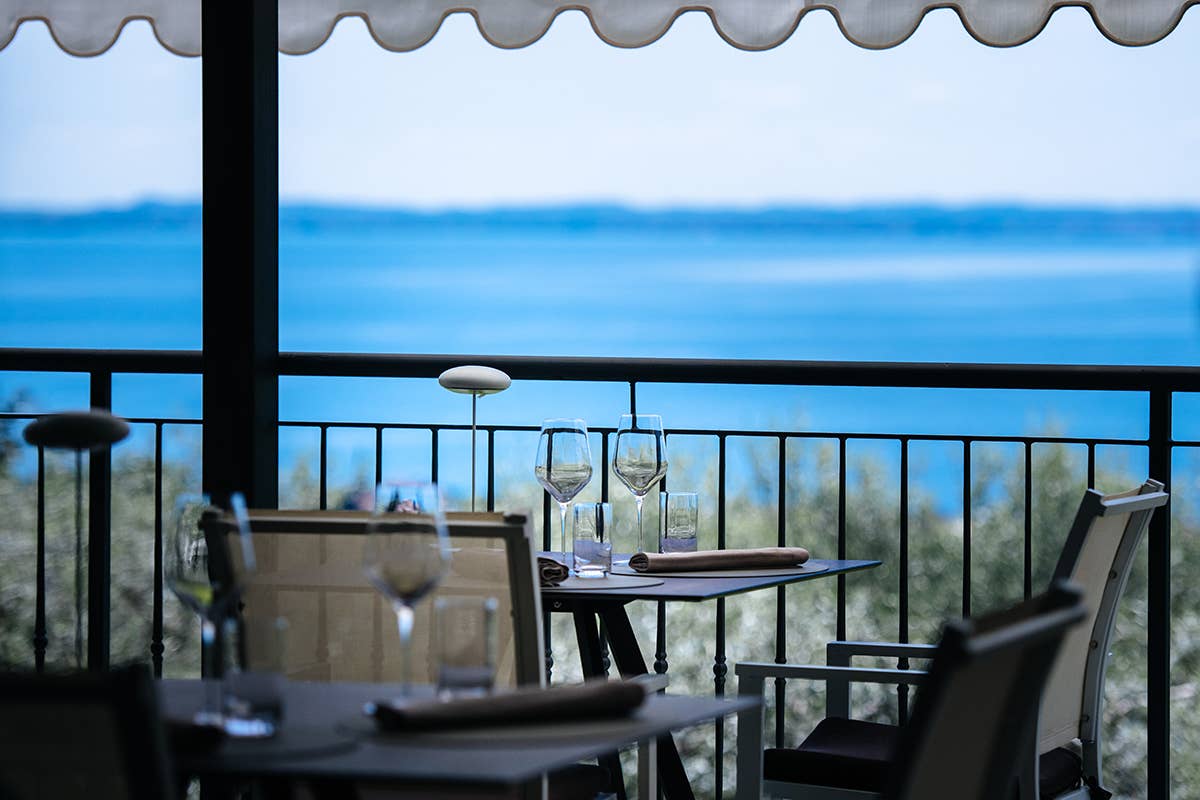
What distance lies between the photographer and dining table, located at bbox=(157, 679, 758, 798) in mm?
1232

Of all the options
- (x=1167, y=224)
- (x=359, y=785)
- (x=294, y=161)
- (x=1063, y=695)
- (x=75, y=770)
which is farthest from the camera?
(x=294, y=161)

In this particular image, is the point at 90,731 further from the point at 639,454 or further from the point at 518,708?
the point at 639,454

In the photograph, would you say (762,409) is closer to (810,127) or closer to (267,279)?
(810,127)

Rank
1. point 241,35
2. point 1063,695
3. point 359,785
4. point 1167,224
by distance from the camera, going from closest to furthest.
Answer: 1. point 359,785
2. point 1063,695
3. point 241,35
4. point 1167,224

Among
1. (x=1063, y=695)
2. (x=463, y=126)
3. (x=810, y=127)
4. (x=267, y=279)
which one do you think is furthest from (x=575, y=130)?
(x=1063, y=695)

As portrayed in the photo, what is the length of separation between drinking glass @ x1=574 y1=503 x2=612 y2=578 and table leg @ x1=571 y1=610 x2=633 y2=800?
8 cm

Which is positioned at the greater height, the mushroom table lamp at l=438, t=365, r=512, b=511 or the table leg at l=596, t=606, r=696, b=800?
the mushroom table lamp at l=438, t=365, r=512, b=511

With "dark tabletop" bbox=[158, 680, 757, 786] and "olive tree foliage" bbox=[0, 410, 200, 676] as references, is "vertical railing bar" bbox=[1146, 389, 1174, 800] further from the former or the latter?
"olive tree foliage" bbox=[0, 410, 200, 676]

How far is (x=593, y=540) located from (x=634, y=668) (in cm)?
Result: 25

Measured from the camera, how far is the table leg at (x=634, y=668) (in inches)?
105

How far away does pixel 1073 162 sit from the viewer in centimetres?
1548

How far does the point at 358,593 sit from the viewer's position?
84.7 inches

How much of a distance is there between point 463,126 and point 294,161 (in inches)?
76.6

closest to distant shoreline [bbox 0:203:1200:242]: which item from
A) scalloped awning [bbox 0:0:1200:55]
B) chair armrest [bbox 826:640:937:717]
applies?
scalloped awning [bbox 0:0:1200:55]
